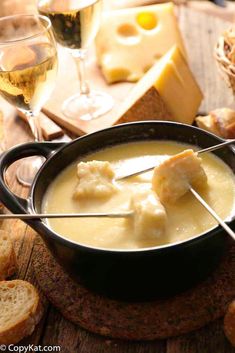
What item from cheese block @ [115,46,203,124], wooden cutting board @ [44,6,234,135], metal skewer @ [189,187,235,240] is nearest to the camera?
metal skewer @ [189,187,235,240]

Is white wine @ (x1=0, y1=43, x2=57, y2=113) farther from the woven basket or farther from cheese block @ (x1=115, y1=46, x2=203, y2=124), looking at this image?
the woven basket

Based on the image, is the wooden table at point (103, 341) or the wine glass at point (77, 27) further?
the wine glass at point (77, 27)

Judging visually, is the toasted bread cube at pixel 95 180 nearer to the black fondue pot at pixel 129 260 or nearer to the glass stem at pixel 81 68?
the black fondue pot at pixel 129 260

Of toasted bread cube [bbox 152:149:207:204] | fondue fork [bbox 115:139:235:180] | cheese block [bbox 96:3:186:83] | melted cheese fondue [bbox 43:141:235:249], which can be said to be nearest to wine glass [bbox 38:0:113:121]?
cheese block [bbox 96:3:186:83]

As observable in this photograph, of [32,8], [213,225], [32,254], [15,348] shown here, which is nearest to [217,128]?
[213,225]

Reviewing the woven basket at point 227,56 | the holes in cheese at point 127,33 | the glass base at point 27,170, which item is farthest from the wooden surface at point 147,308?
the holes in cheese at point 127,33

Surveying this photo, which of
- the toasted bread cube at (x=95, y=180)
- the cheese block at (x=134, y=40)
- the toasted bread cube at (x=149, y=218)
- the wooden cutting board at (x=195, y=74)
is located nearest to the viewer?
the toasted bread cube at (x=149, y=218)
